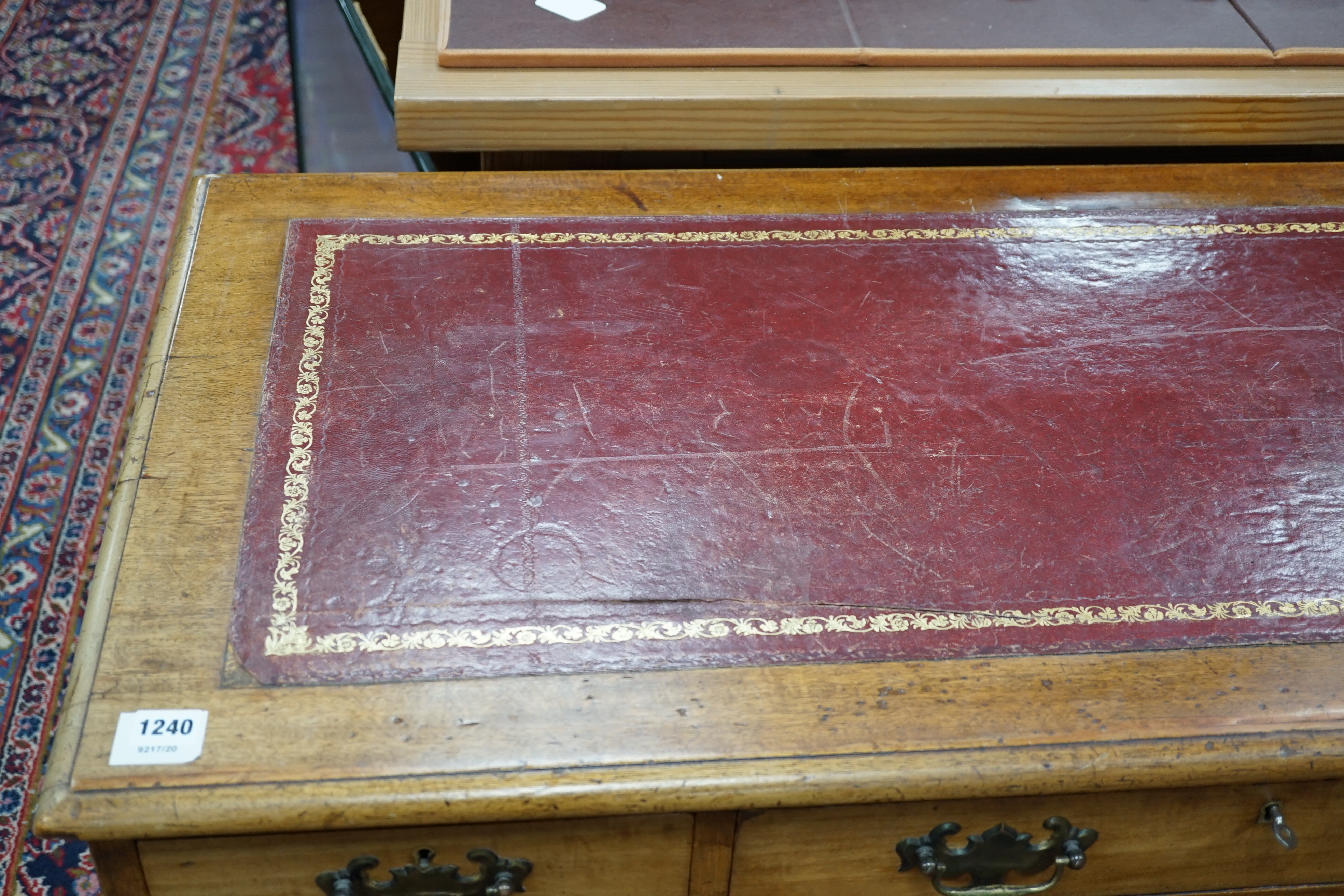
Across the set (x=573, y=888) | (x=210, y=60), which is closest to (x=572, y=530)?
(x=573, y=888)

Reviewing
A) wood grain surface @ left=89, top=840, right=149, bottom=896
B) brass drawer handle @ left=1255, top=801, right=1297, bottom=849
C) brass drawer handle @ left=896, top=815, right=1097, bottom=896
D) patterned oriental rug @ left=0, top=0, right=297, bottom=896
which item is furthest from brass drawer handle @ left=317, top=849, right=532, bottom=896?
patterned oriental rug @ left=0, top=0, right=297, bottom=896

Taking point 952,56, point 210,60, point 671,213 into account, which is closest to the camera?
point 671,213

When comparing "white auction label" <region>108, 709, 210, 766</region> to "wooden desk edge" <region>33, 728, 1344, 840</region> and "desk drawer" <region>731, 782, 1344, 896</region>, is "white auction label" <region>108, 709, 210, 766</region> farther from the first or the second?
"desk drawer" <region>731, 782, 1344, 896</region>

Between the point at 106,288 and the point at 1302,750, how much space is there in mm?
2228

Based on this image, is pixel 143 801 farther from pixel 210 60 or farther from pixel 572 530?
pixel 210 60

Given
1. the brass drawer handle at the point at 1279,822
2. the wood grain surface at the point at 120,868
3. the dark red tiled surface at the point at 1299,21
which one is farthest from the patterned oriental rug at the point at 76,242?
the dark red tiled surface at the point at 1299,21

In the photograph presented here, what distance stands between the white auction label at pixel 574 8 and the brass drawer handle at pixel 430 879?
42.7 inches

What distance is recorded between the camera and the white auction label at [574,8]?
1608 mm

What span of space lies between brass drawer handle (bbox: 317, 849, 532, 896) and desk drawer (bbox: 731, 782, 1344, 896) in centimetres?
20

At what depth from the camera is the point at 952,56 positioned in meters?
1.57

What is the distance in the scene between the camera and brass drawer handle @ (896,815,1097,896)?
3.38 ft

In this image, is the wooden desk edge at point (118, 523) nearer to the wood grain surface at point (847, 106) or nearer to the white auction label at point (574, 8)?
the wood grain surface at point (847, 106)

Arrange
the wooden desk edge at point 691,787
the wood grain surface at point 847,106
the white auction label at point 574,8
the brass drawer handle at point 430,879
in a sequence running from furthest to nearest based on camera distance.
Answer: the white auction label at point 574,8 < the wood grain surface at point 847,106 < the brass drawer handle at point 430,879 < the wooden desk edge at point 691,787

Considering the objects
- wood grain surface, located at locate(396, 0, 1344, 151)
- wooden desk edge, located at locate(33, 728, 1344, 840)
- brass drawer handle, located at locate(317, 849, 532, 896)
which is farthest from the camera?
wood grain surface, located at locate(396, 0, 1344, 151)
